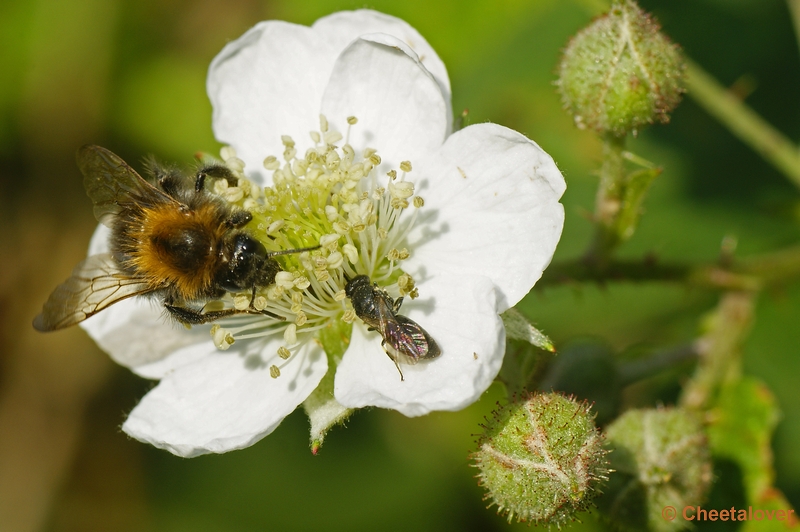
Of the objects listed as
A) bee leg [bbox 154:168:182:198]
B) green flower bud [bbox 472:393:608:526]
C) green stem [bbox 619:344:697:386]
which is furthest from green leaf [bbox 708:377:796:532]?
bee leg [bbox 154:168:182:198]

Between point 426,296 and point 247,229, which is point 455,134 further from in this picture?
point 247,229

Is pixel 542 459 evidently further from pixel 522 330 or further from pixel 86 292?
pixel 86 292

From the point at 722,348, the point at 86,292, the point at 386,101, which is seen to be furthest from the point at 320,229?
the point at 722,348

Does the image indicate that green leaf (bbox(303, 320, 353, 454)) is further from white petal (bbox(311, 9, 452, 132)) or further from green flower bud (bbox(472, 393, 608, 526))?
white petal (bbox(311, 9, 452, 132))

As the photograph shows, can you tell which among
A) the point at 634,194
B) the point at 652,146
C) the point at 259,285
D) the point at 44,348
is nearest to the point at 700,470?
the point at 634,194

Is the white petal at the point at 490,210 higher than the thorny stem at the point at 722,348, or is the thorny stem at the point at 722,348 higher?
the white petal at the point at 490,210

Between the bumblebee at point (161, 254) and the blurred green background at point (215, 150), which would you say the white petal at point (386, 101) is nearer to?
the bumblebee at point (161, 254)

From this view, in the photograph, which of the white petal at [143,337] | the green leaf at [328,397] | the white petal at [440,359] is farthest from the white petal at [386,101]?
the white petal at [143,337]
